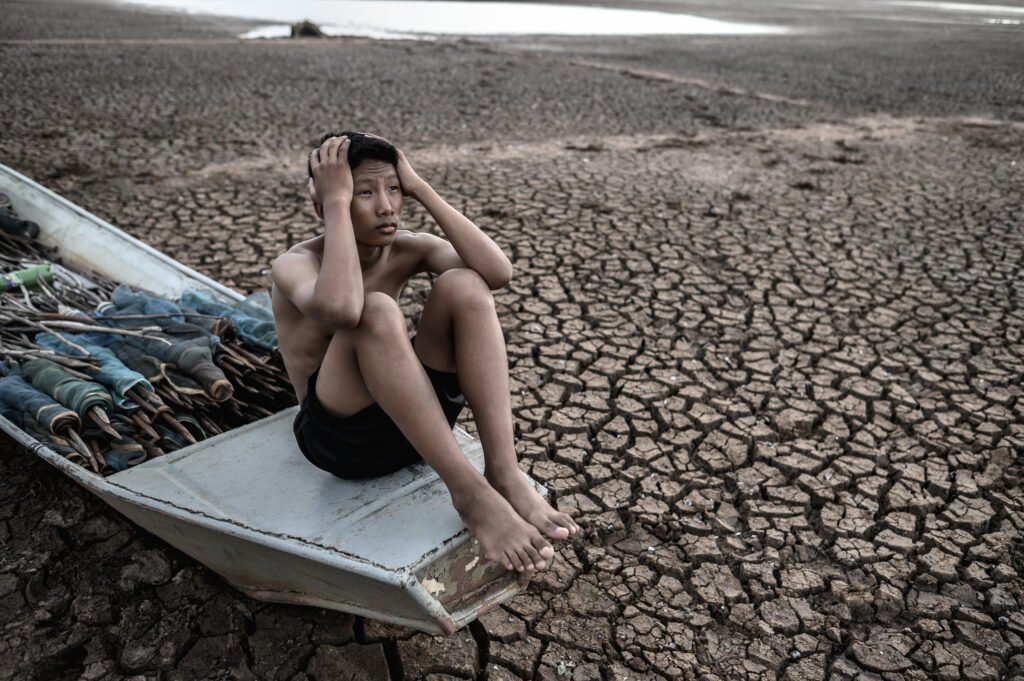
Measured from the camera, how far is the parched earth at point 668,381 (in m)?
2.17

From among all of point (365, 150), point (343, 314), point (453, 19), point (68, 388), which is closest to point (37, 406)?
point (68, 388)

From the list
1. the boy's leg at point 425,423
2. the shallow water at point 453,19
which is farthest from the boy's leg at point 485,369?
the shallow water at point 453,19

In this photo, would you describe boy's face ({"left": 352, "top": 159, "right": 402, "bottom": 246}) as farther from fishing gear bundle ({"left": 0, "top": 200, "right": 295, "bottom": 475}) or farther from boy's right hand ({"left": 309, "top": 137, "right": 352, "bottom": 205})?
fishing gear bundle ({"left": 0, "top": 200, "right": 295, "bottom": 475})

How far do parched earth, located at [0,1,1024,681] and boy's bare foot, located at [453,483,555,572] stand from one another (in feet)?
1.36

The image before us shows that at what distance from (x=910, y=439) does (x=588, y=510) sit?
1.46 m

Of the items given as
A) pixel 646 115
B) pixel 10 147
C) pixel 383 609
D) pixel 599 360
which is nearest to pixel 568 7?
pixel 646 115

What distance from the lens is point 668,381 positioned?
11.6 feet

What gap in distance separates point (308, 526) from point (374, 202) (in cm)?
89

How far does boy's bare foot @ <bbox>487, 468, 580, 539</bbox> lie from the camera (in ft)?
6.52

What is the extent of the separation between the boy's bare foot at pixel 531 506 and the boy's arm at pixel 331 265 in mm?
590

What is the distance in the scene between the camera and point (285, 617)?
2.17 m

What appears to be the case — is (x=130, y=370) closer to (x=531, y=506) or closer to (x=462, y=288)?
(x=462, y=288)

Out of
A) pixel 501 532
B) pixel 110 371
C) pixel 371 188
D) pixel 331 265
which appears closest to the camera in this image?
pixel 501 532

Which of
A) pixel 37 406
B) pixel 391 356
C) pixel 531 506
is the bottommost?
pixel 531 506
